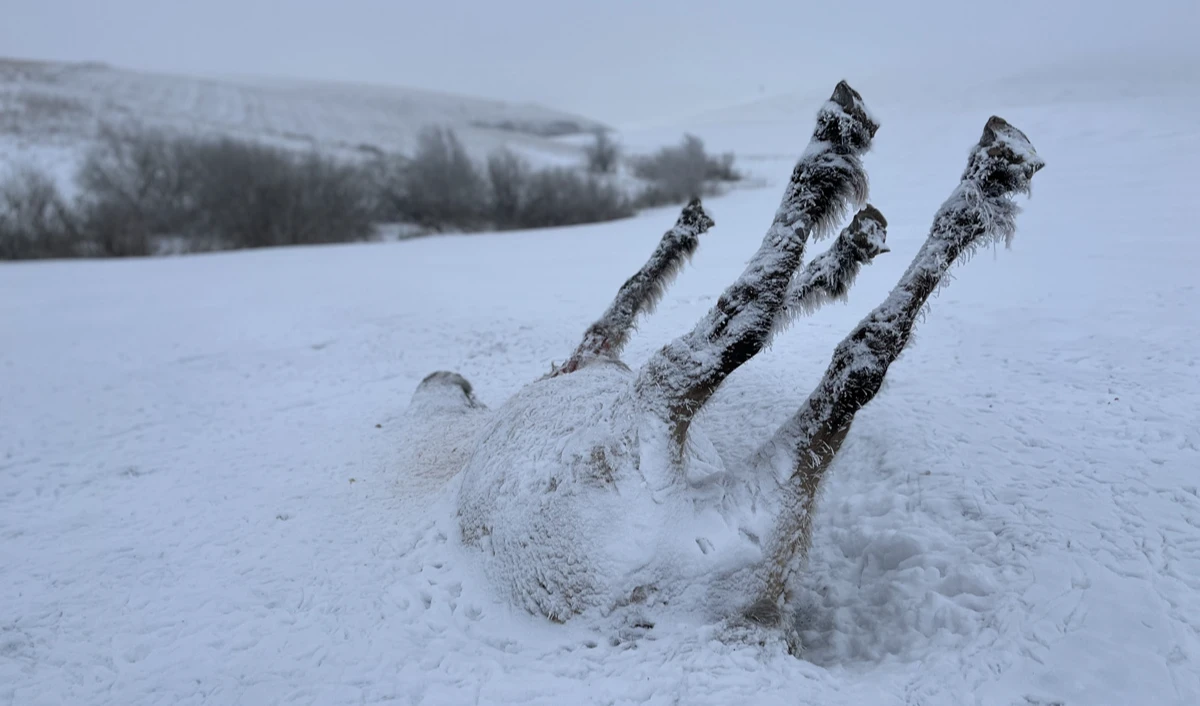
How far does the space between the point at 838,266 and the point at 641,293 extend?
1640 mm

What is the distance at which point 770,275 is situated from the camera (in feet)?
9.30

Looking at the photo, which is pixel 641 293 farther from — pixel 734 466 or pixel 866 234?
pixel 866 234

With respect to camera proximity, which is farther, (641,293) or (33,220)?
(33,220)

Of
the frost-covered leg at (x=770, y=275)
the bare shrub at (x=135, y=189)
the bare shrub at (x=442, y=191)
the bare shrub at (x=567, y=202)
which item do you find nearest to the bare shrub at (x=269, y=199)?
the bare shrub at (x=135, y=189)

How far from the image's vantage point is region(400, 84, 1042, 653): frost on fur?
104 inches

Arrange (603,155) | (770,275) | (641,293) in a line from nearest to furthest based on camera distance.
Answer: (770,275) < (641,293) < (603,155)

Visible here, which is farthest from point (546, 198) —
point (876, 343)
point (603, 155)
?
point (876, 343)

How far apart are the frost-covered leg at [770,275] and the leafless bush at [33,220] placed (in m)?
19.3

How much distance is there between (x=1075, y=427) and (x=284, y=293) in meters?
10.5

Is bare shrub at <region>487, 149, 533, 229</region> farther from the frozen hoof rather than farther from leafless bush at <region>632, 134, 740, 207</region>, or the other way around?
the frozen hoof

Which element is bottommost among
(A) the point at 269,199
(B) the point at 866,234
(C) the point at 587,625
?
(C) the point at 587,625

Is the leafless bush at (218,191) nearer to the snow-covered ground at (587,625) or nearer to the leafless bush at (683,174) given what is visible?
the leafless bush at (683,174)

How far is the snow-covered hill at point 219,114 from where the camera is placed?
22.2 meters

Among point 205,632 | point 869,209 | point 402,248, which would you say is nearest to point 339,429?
point 205,632
